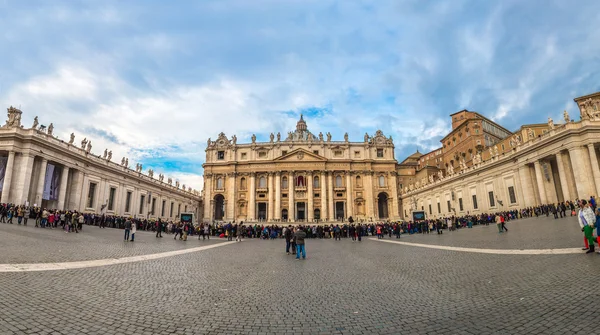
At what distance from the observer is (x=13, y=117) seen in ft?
88.7

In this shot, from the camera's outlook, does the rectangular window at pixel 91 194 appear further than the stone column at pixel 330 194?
No

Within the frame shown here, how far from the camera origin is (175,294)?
18.5 feet

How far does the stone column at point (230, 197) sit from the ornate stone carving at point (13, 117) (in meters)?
33.4

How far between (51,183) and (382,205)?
51685mm

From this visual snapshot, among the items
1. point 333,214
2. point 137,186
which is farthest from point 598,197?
point 137,186

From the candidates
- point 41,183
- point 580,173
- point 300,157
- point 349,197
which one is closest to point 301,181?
point 300,157

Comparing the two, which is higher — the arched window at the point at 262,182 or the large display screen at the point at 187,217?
the arched window at the point at 262,182

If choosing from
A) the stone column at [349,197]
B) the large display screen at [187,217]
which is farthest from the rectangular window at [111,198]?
the stone column at [349,197]

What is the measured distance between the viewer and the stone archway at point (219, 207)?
58991 millimetres

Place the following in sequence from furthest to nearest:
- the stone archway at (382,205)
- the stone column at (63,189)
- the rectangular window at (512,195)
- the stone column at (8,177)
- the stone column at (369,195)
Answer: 1. the stone archway at (382,205)
2. the stone column at (369,195)
3. the rectangular window at (512,195)
4. the stone column at (63,189)
5. the stone column at (8,177)

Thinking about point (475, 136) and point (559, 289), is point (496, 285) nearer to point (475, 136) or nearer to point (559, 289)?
point (559, 289)

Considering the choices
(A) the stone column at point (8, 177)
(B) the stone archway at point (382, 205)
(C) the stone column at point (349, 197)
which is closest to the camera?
(A) the stone column at point (8, 177)

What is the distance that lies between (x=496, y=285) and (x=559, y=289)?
96 cm

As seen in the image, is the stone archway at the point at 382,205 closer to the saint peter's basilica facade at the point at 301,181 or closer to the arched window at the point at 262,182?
the saint peter's basilica facade at the point at 301,181
